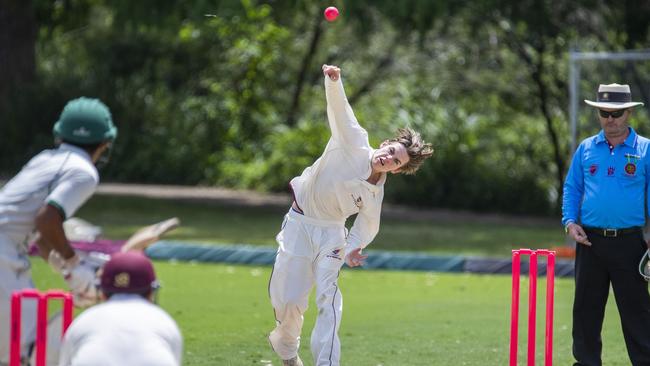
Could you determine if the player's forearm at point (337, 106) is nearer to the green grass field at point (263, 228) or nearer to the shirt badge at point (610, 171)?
the shirt badge at point (610, 171)

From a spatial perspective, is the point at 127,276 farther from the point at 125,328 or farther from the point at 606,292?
the point at 606,292

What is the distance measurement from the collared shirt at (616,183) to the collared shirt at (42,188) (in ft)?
11.1

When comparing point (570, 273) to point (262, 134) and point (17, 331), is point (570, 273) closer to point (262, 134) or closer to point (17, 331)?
point (17, 331)

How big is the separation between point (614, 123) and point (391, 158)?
1.45 meters

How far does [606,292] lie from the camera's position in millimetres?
7766

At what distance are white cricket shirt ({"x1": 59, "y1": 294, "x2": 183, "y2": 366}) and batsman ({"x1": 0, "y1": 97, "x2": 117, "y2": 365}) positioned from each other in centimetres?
107

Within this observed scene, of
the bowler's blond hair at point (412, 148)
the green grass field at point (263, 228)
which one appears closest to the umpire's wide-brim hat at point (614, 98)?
the bowler's blond hair at point (412, 148)

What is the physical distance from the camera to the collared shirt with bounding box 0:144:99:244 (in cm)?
560

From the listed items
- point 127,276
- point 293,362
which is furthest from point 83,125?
point 293,362

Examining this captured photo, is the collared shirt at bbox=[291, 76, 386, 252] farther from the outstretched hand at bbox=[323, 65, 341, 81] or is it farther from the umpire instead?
the umpire

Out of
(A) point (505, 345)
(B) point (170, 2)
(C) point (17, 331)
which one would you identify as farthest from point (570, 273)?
(C) point (17, 331)

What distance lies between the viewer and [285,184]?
23.2m

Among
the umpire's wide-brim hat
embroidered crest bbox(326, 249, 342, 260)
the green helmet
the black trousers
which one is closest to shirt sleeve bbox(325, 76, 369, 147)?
embroidered crest bbox(326, 249, 342, 260)

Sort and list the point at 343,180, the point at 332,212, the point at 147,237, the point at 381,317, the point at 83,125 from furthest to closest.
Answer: the point at 381,317 → the point at 332,212 → the point at 343,180 → the point at 83,125 → the point at 147,237
